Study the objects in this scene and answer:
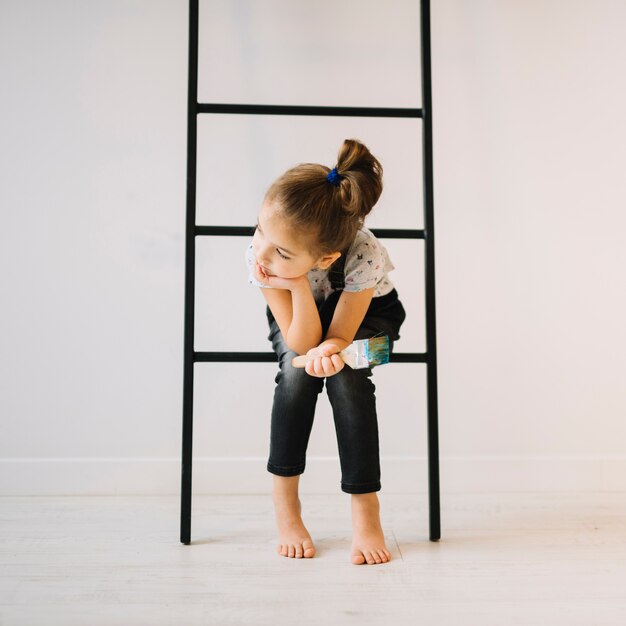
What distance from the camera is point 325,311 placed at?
1.45 meters

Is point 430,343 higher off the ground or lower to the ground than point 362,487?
higher

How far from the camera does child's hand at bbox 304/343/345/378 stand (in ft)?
4.19

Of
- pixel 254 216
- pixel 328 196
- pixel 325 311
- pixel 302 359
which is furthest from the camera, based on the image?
pixel 254 216

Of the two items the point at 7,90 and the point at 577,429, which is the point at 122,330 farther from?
the point at 577,429

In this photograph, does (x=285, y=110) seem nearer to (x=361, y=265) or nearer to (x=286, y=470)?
(x=361, y=265)

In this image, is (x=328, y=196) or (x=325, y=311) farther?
(x=325, y=311)

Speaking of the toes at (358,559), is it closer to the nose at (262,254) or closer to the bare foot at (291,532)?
the bare foot at (291,532)

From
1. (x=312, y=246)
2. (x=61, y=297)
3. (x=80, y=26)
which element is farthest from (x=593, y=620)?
(x=80, y=26)

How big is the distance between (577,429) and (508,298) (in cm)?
44

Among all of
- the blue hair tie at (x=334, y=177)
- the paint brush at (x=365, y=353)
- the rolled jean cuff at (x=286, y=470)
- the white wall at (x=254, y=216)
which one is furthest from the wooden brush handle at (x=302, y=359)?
the white wall at (x=254, y=216)

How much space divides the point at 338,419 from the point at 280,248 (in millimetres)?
399

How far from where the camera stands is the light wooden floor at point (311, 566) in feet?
3.69

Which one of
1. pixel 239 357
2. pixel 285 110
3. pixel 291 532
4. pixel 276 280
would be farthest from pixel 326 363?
pixel 285 110

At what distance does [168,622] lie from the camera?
1.09 meters
